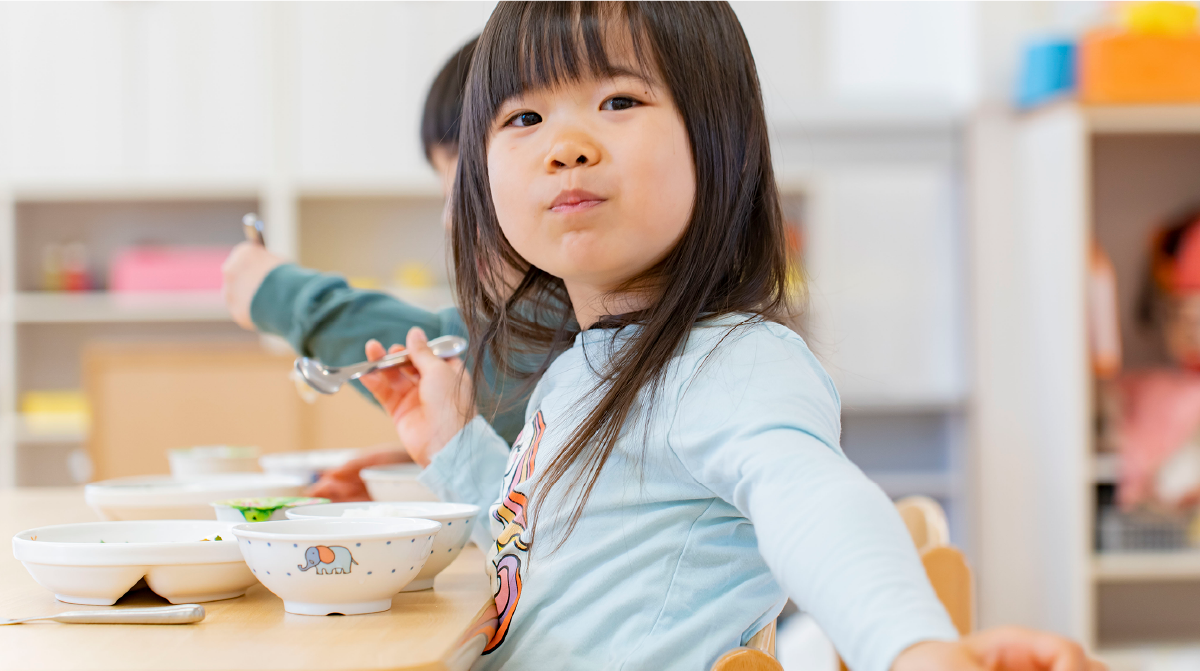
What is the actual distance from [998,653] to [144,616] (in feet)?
1.31

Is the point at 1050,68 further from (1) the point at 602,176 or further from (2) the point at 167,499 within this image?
(2) the point at 167,499

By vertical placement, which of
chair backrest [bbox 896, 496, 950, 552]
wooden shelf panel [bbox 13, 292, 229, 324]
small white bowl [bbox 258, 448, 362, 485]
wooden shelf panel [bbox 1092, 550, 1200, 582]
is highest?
small white bowl [bbox 258, 448, 362, 485]

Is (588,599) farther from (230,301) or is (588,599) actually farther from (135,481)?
(230,301)

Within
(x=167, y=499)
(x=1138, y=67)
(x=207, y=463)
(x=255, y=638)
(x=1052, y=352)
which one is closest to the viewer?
(x=255, y=638)

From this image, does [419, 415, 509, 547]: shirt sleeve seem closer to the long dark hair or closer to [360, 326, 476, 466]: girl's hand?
[360, 326, 476, 466]: girl's hand

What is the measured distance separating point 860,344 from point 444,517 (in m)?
2.43

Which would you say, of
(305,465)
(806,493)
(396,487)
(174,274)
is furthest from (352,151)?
(806,493)

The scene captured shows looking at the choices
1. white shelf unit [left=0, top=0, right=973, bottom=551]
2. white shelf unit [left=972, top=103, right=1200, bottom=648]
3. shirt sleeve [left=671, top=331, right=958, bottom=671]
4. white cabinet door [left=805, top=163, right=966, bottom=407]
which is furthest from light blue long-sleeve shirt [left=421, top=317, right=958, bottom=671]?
white cabinet door [left=805, top=163, right=966, bottom=407]

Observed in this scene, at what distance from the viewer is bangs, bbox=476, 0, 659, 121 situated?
657 mm

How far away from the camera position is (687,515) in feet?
1.95

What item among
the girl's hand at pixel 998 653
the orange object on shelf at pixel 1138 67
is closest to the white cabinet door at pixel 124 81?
the orange object on shelf at pixel 1138 67

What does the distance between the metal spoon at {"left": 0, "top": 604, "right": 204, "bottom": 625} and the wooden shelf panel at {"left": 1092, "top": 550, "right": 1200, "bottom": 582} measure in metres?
2.30

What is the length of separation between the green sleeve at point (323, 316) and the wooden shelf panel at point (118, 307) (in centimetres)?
180

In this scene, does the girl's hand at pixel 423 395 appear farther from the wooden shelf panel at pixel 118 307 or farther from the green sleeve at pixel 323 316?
the wooden shelf panel at pixel 118 307
